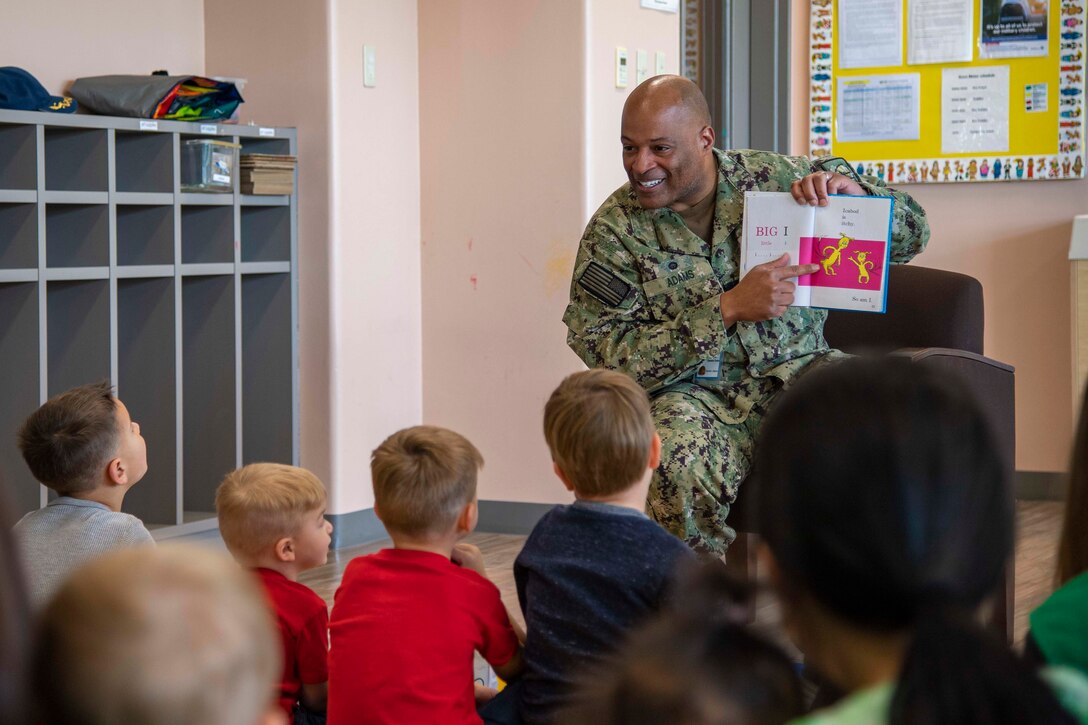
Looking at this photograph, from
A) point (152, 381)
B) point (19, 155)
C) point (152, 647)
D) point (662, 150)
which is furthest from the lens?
point (152, 381)

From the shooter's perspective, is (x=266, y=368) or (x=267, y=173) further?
(x=266, y=368)

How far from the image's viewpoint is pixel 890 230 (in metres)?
2.74

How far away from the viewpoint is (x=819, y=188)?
2.78m

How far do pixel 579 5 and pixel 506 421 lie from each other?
1.41 m

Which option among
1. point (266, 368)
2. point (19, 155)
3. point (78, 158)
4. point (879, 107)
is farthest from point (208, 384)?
point (879, 107)

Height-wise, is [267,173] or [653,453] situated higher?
[267,173]

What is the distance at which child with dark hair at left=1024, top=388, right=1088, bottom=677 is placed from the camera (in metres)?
1.09

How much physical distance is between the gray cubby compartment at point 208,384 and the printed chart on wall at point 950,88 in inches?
107

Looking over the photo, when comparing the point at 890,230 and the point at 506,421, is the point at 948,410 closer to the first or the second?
the point at 890,230

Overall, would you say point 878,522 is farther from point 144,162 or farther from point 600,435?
point 144,162

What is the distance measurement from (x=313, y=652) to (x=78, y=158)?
2159mm

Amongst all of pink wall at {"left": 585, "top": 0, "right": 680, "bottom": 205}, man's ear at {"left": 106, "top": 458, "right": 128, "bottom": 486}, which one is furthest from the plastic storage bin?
man's ear at {"left": 106, "top": 458, "right": 128, "bottom": 486}

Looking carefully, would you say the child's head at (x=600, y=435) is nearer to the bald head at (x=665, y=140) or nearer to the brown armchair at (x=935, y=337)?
the brown armchair at (x=935, y=337)

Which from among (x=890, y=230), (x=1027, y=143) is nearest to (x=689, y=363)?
(x=890, y=230)
